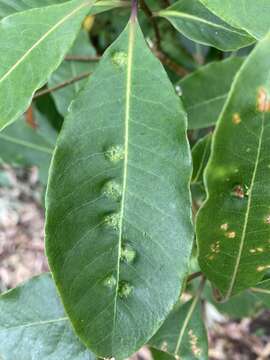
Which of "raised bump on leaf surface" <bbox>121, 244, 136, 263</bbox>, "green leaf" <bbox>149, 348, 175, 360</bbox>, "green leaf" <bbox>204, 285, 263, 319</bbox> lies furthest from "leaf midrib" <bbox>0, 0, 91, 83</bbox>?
"green leaf" <bbox>204, 285, 263, 319</bbox>

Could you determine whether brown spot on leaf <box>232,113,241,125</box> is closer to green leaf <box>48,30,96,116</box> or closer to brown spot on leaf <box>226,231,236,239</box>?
brown spot on leaf <box>226,231,236,239</box>

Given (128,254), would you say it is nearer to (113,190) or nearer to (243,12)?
(113,190)

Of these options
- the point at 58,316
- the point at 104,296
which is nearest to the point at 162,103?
the point at 104,296

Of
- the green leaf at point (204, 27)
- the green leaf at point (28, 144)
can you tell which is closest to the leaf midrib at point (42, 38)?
the green leaf at point (204, 27)

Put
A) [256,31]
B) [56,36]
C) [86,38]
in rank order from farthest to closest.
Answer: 1. [86,38]
2. [56,36]
3. [256,31]

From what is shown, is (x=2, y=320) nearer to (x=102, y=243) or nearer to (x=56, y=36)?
(x=102, y=243)

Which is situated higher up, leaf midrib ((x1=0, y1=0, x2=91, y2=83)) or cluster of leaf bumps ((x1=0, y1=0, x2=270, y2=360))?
leaf midrib ((x1=0, y1=0, x2=91, y2=83))
